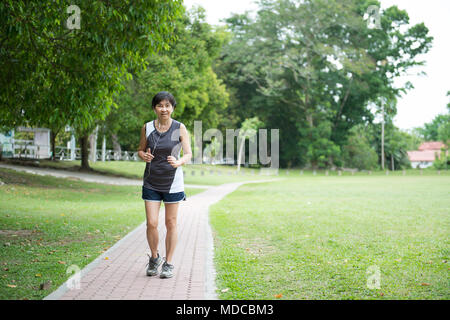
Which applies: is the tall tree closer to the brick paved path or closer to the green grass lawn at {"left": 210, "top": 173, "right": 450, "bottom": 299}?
the brick paved path

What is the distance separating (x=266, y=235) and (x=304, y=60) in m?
43.1

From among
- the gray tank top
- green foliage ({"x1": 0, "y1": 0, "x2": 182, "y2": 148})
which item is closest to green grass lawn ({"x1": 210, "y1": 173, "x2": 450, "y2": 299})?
the gray tank top

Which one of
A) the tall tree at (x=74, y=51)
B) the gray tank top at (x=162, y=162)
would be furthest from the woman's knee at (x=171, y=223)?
the tall tree at (x=74, y=51)

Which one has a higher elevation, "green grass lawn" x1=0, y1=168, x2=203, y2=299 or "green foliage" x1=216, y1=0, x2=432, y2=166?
"green foliage" x1=216, y1=0, x2=432, y2=166

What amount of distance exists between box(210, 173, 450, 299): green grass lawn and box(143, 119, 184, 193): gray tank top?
1329mm

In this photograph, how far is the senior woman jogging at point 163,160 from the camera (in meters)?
5.45

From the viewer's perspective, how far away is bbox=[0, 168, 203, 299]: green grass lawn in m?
5.90

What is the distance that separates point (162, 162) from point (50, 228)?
5705 mm

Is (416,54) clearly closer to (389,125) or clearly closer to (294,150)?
(389,125)

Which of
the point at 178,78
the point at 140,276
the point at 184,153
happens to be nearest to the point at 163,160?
the point at 184,153

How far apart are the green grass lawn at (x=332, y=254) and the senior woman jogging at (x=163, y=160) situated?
112 cm

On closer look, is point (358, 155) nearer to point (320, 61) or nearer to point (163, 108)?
point (320, 61)

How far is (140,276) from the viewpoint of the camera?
582 centimetres

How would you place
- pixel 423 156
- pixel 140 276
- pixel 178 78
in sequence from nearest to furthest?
pixel 140 276 < pixel 178 78 < pixel 423 156
